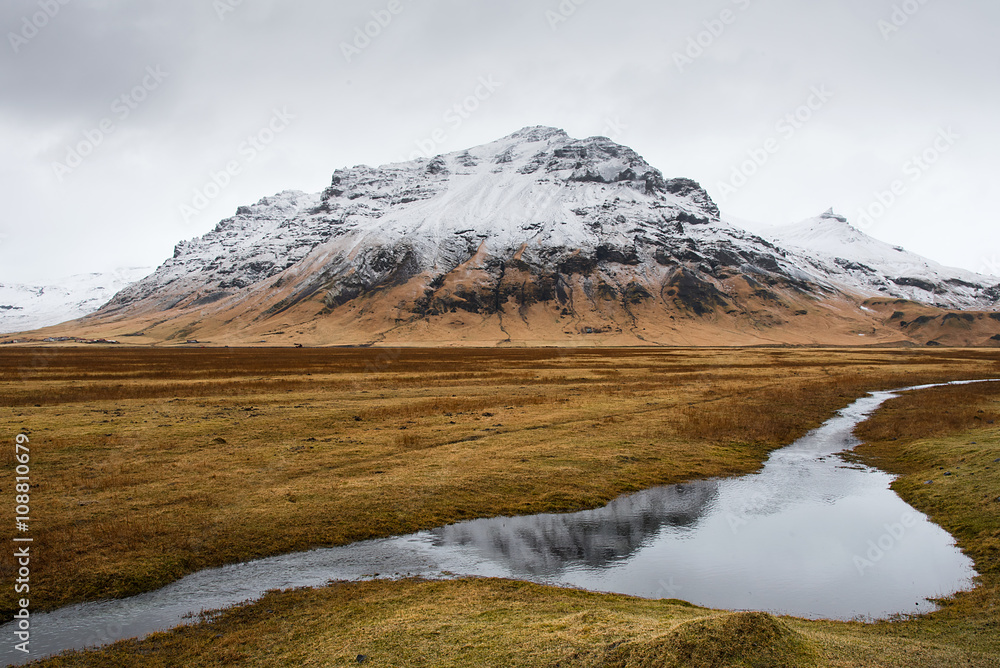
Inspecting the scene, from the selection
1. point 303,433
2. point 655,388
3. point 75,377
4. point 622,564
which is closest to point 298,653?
point 622,564

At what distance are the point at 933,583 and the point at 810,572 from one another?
9.49 feet

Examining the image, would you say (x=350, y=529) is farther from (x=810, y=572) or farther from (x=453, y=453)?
(x=810, y=572)

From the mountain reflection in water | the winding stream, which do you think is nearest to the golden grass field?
the winding stream

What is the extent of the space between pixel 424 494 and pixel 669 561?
9.46 meters

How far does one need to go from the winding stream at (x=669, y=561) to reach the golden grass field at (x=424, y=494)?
797 mm

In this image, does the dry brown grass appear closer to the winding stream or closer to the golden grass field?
the golden grass field

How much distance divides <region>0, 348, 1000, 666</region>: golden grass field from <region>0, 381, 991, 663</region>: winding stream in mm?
797

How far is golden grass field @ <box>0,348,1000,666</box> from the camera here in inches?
406

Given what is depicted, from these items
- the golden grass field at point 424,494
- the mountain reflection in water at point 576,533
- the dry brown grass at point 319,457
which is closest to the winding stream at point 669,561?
the mountain reflection in water at point 576,533

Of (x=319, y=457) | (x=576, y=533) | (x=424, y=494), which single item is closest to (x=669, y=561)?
(x=576, y=533)

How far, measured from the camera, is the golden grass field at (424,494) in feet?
33.8

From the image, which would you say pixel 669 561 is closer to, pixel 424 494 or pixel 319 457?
→ pixel 424 494

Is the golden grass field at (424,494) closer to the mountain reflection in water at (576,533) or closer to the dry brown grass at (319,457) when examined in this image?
the dry brown grass at (319,457)

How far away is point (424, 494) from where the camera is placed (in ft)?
69.5
